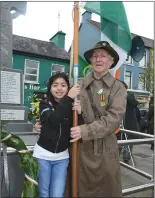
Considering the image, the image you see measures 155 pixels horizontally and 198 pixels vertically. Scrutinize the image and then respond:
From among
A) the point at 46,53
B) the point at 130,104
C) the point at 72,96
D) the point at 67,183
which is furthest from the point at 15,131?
the point at 46,53

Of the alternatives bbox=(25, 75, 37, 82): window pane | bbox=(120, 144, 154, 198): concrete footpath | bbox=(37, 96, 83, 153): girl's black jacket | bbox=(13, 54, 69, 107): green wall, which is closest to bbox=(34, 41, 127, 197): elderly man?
bbox=(37, 96, 83, 153): girl's black jacket

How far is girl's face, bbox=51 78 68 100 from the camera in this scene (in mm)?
1968

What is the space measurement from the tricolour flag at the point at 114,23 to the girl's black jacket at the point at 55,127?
865mm

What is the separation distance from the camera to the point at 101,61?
1926mm

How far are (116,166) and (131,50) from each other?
1.29 metres

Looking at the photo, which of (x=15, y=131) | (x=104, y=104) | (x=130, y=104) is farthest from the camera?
(x=130, y=104)

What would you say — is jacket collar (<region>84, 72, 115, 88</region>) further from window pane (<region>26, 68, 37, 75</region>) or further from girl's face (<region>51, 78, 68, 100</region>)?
window pane (<region>26, 68, 37, 75</region>)

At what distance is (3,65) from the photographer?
12.2 ft

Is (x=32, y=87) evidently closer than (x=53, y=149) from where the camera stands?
No

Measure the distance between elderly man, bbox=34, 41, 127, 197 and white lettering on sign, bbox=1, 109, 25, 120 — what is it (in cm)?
173

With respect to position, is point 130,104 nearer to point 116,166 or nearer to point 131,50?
point 131,50

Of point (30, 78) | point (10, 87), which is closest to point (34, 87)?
point (30, 78)

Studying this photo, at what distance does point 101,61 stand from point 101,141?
2.17 feet

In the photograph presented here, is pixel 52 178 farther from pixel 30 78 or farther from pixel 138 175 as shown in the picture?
pixel 30 78
